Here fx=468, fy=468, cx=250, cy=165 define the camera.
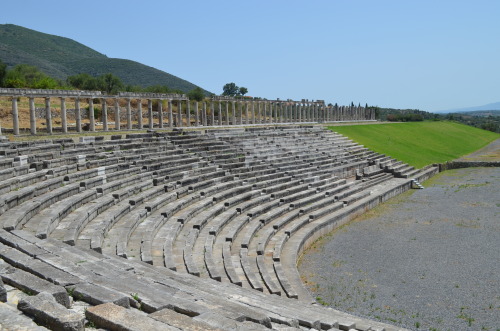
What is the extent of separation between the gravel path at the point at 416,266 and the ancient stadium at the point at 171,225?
3.52ft

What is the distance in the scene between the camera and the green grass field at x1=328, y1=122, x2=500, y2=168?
42.3m

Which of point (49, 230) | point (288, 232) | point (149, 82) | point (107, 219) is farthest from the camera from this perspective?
point (149, 82)

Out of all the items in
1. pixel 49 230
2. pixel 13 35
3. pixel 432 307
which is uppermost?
pixel 13 35

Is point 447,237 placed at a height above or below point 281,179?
below

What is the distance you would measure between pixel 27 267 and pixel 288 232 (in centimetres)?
1181

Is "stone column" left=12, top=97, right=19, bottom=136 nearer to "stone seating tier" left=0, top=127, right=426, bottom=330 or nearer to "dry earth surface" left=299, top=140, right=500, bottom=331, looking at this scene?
"stone seating tier" left=0, top=127, right=426, bottom=330

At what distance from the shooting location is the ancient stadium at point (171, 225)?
6.32 meters

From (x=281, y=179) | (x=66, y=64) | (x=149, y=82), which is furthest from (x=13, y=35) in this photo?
(x=281, y=179)

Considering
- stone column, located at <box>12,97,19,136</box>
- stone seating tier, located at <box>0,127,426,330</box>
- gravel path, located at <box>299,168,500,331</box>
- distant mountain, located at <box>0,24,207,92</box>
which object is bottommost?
gravel path, located at <box>299,168,500,331</box>

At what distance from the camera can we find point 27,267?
7.29 metres

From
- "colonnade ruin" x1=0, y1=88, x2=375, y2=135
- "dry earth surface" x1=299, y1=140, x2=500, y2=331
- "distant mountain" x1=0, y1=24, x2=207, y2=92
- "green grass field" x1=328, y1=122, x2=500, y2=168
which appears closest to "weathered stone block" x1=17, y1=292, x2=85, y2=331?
"dry earth surface" x1=299, y1=140, x2=500, y2=331

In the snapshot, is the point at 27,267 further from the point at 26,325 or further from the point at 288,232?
the point at 288,232

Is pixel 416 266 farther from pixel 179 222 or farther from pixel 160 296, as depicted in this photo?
pixel 160 296

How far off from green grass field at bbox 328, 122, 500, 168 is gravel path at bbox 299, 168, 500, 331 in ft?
55.3
